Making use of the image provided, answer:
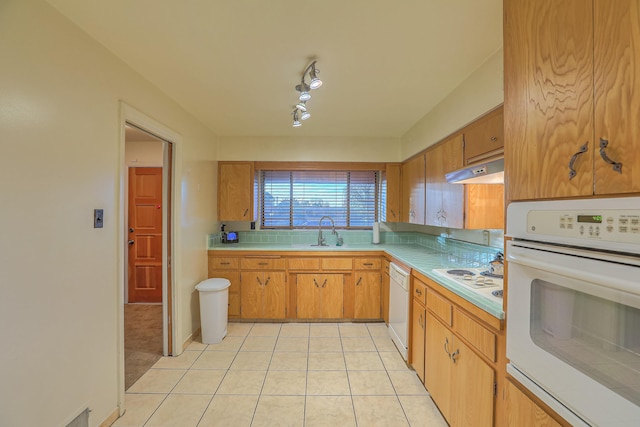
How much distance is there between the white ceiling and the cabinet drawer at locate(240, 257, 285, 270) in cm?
179

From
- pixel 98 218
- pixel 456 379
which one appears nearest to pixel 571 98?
pixel 456 379

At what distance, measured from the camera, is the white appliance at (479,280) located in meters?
1.42

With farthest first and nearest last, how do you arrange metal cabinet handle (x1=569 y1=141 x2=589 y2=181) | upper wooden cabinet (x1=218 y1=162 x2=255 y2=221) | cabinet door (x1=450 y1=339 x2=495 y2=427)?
upper wooden cabinet (x1=218 y1=162 x2=255 y2=221), cabinet door (x1=450 y1=339 x2=495 y2=427), metal cabinet handle (x1=569 y1=141 x2=589 y2=181)

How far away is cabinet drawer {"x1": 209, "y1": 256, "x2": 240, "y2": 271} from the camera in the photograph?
3254 millimetres

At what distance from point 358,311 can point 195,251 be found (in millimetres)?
2070

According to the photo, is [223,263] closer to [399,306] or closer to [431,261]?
[399,306]

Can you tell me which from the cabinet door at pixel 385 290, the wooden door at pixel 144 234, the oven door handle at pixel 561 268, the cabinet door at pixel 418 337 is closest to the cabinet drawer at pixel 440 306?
the cabinet door at pixel 418 337

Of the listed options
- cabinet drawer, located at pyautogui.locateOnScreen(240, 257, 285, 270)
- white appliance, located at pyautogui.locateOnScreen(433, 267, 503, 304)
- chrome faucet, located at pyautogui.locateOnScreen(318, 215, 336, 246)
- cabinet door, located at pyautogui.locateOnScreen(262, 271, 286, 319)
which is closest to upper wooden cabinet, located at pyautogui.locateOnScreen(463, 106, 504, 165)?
white appliance, located at pyautogui.locateOnScreen(433, 267, 503, 304)

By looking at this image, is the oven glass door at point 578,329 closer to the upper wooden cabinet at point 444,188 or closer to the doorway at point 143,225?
the upper wooden cabinet at point 444,188

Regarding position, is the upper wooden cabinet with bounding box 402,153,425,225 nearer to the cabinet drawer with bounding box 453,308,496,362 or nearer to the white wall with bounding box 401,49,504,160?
the white wall with bounding box 401,49,504,160

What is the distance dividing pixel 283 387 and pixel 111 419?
3.72 feet

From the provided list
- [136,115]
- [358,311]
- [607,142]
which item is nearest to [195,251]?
[136,115]

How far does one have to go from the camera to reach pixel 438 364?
5.87 feet

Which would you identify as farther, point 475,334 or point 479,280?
point 479,280
